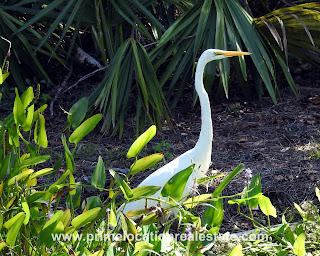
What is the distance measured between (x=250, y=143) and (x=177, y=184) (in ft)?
7.52

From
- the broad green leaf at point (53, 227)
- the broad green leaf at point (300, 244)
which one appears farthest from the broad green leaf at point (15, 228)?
the broad green leaf at point (300, 244)

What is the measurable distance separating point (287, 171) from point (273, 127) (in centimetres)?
73

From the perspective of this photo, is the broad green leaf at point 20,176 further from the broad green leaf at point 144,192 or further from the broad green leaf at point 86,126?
the broad green leaf at point 144,192

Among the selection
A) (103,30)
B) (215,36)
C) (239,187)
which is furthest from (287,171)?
(103,30)

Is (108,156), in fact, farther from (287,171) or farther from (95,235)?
(95,235)

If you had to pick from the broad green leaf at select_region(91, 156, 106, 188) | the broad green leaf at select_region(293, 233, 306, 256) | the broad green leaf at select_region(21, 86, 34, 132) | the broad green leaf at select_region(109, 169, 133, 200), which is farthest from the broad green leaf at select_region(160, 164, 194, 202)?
the broad green leaf at select_region(21, 86, 34, 132)

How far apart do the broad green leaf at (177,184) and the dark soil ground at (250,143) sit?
1.39m

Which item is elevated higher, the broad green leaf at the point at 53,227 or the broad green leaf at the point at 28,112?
the broad green leaf at the point at 28,112

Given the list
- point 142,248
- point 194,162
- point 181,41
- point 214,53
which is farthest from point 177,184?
point 181,41

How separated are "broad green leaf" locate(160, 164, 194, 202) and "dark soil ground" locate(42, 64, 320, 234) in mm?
1391

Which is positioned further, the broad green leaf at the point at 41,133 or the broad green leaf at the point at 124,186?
the broad green leaf at the point at 41,133

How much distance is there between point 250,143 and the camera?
12.4ft

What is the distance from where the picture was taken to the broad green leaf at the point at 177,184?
1.53 meters

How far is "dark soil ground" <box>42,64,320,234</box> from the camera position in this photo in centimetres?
314
